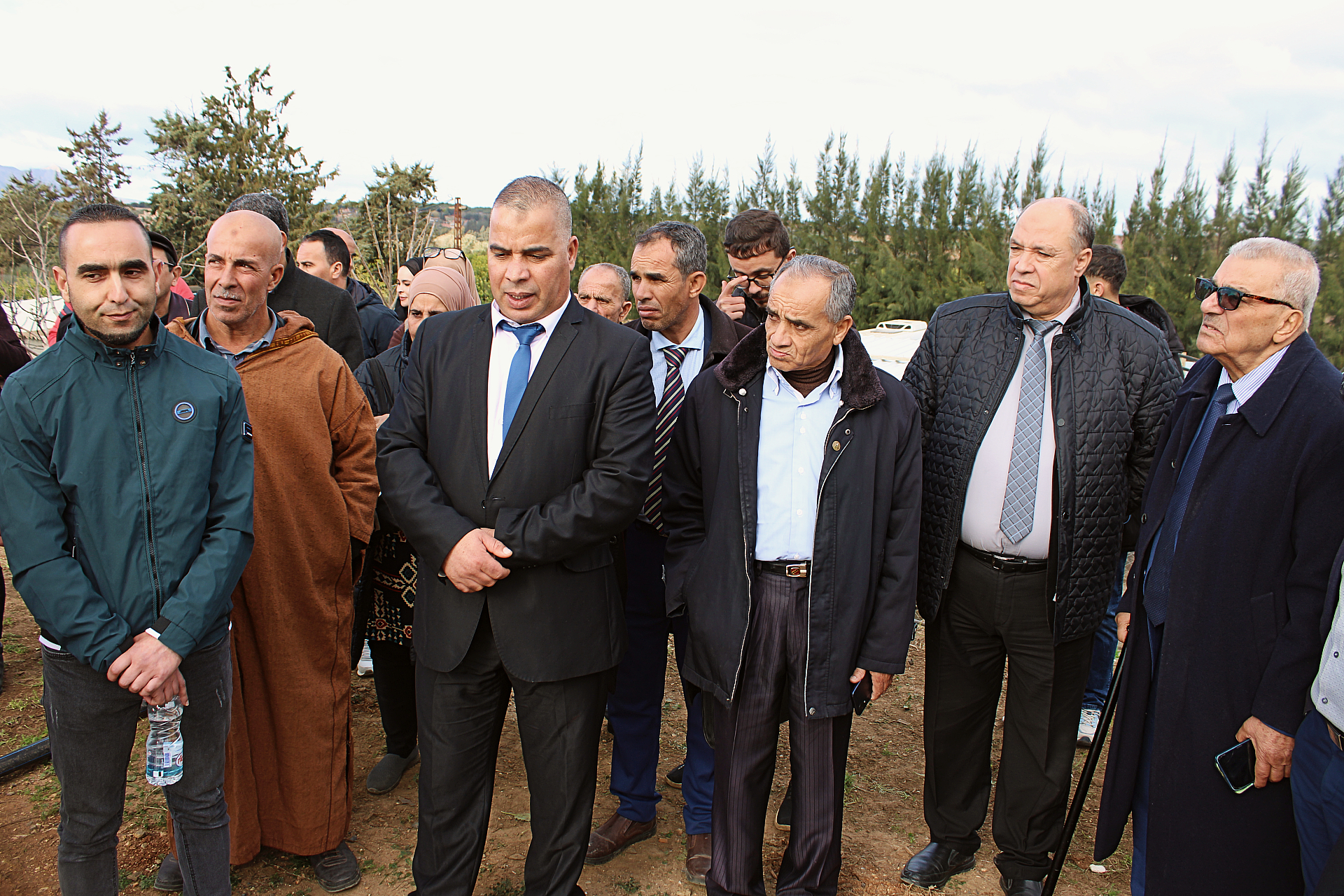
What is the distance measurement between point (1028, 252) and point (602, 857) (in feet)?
8.83

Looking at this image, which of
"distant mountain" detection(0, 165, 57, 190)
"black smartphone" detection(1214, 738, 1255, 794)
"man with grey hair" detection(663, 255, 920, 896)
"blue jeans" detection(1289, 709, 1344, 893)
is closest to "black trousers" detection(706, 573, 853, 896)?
"man with grey hair" detection(663, 255, 920, 896)

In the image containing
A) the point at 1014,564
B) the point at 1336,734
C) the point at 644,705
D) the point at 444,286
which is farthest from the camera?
the point at 444,286

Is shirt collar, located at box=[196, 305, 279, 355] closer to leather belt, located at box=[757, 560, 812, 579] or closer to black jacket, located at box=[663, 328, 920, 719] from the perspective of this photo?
black jacket, located at box=[663, 328, 920, 719]

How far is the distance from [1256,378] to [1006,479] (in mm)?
784

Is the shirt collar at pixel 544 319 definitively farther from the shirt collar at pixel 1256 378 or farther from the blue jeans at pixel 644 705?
the shirt collar at pixel 1256 378

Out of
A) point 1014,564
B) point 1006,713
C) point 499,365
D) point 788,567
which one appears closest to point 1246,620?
point 1014,564

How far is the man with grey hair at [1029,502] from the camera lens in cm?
296

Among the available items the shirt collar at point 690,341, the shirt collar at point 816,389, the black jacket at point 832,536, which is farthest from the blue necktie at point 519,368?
the shirt collar at point 690,341

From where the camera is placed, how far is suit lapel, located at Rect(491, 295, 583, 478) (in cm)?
255

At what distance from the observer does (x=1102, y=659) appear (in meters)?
4.45

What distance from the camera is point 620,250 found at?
16.4m

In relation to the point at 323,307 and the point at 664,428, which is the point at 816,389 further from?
the point at 323,307

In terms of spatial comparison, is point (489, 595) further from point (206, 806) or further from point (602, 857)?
point (602, 857)

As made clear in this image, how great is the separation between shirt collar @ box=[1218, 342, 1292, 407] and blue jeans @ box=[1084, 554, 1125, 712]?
197 cm
